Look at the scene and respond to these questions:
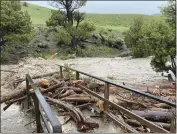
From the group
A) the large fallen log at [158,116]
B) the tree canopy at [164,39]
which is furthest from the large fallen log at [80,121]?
the tree canopy at [164,39]

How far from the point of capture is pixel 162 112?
237 inches

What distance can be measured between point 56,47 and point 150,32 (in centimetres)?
1980

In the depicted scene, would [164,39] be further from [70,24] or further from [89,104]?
[70,24]

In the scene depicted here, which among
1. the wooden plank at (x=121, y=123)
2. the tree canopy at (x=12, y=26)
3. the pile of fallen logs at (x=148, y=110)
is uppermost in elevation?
Result: the tree canopy at (x=12, y=26)

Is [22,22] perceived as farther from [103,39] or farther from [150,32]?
[103,39]

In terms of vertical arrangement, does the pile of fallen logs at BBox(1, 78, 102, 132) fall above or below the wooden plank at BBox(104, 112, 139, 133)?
below

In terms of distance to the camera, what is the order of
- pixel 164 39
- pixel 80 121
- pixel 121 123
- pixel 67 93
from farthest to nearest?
pixel 164 39 → pixel 67 93 → pixel 80 121 → pixel 121 123

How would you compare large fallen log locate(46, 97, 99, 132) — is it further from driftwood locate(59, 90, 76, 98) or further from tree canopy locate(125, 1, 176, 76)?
tree canopy locate(125, 1, 176, 76)

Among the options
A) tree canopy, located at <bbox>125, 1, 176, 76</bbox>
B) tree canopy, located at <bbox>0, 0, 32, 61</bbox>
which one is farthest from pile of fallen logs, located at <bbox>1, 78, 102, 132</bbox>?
tree canopy, located at <bbox>0, 0, 32, 61</bbox>

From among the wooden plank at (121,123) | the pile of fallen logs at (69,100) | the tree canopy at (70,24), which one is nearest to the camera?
the wooden plank at (121,123)

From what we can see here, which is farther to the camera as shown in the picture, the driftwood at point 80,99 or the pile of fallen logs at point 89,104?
the driftwood at point 80,99

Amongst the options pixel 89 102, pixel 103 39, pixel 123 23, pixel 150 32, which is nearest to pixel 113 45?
pixel 103 39

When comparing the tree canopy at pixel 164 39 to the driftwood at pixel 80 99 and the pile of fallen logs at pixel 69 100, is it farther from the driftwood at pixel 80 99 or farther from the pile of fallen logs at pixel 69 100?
the driftwood at pixel 80 99

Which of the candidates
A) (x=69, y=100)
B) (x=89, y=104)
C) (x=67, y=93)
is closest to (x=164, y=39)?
(x=67, y=93)
